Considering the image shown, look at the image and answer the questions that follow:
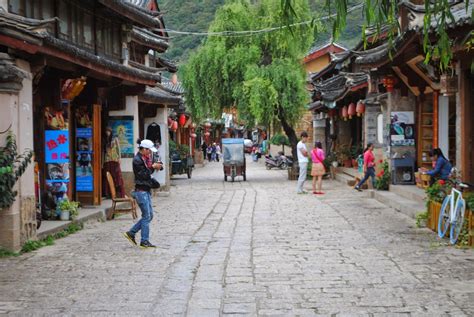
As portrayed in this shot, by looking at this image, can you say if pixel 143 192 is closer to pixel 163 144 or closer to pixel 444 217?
pixel 444 217

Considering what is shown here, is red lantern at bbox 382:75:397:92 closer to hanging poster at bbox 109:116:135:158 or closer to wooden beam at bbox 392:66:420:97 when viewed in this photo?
wooden beam at bbox 392:66:420:97

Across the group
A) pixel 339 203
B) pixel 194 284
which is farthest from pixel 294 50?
pixel 194 284

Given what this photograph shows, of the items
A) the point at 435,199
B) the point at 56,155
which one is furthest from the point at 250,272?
the point at 56,155

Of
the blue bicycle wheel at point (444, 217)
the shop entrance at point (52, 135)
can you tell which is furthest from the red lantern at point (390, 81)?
the shop entrance at point (52, 135)

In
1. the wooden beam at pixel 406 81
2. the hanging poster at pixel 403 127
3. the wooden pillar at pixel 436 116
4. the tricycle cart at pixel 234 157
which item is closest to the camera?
the wooden pillar at pixel 436 116

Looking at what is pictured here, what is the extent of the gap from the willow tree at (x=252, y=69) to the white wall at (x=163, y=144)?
4665mm

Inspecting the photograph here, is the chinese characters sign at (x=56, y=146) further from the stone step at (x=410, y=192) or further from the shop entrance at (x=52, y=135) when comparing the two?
the stone step at (x=410, y=192)

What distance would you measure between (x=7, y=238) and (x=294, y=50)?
20.7m

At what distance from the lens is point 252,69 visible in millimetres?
27344

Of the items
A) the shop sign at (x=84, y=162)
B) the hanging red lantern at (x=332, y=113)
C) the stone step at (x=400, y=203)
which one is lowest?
the stone step at (x=400, y=203)

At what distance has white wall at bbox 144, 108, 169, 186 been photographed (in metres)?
22.7

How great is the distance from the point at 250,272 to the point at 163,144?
49.9 feet

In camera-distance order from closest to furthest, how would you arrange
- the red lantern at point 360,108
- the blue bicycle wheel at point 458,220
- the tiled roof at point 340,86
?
the blue bicycle wheel at point 458,220 → the tiled roof at point 340,86 → the red lantern at point 360,108

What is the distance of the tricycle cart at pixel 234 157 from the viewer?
2879 centimetres
